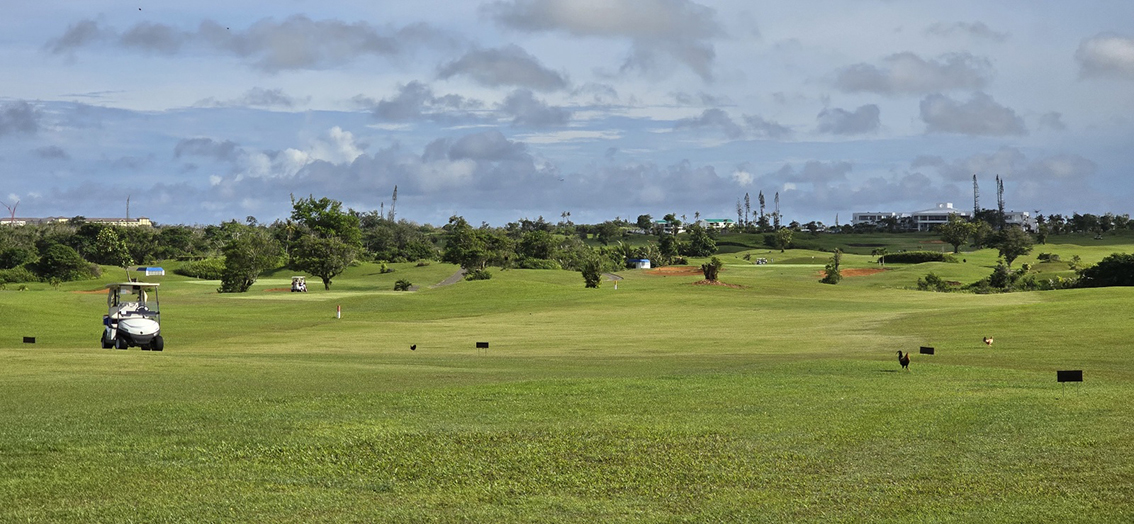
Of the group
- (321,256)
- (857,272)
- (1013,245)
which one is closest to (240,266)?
(321,256)

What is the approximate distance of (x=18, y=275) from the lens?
13312cm

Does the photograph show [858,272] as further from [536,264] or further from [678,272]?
[536,264]

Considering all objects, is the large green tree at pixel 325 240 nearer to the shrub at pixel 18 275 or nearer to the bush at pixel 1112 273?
the shrub at pixel 18 275

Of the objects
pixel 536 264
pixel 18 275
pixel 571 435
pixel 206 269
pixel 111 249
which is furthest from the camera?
pixel 111 249

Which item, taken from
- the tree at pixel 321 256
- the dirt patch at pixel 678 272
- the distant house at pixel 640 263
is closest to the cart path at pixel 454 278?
the tree at pixel 321 256

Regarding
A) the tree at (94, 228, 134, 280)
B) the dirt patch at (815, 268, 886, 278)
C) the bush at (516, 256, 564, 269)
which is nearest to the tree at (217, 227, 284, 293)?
the bush at (516, 256, 564, 269)

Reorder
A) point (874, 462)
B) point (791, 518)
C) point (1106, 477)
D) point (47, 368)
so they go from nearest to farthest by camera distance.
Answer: point (791, 518), point (1106, 477), point (874, 462), point (47, 368)

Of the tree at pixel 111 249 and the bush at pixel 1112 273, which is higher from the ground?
the tree at pixel 111 249

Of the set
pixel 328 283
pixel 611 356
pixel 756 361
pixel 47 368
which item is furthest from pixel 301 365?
pixel 328 283

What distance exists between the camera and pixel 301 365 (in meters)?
31.0

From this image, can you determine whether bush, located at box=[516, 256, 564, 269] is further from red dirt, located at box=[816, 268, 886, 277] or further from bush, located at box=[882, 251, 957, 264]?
bush, located at box=[882, 251, 957, 264]

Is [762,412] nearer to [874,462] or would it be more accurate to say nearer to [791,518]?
[874,462]

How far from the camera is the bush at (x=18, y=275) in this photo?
13125 cm

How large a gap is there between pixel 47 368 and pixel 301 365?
6635 mm
